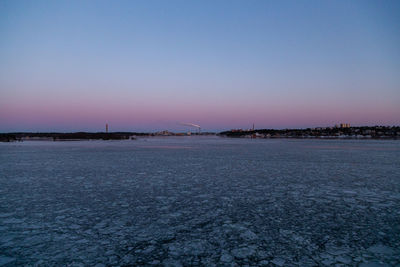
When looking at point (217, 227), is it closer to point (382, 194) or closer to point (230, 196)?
point (230, 196)

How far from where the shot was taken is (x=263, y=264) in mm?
3230

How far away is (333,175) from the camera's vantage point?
9.81 meters

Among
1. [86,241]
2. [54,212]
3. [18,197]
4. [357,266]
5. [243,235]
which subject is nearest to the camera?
[357,266]

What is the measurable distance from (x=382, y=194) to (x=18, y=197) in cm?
892

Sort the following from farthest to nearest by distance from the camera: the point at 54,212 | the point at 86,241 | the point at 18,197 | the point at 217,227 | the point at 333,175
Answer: the point at 333,175
the point at 18,197
the point at 54,212
the point at 217,227
the point at 86,241

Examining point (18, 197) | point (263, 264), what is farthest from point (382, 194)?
point (18, 197)

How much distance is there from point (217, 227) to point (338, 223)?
210 cm

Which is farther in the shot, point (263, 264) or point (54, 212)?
point (54, 212)

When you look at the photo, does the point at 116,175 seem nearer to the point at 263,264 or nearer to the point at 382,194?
the point at 263,264

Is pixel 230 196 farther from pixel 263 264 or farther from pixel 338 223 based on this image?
pixel 263 264

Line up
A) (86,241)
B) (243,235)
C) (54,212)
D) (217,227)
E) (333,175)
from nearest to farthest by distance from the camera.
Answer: (86,241) < (243,235) < (217,227) < (54,212) < (333,175)

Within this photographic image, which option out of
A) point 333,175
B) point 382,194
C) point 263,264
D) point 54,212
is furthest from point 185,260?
point 333,175

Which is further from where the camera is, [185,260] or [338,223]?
[338,223]

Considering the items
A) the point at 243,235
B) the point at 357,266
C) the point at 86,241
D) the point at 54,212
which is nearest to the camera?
the point at 357,266
